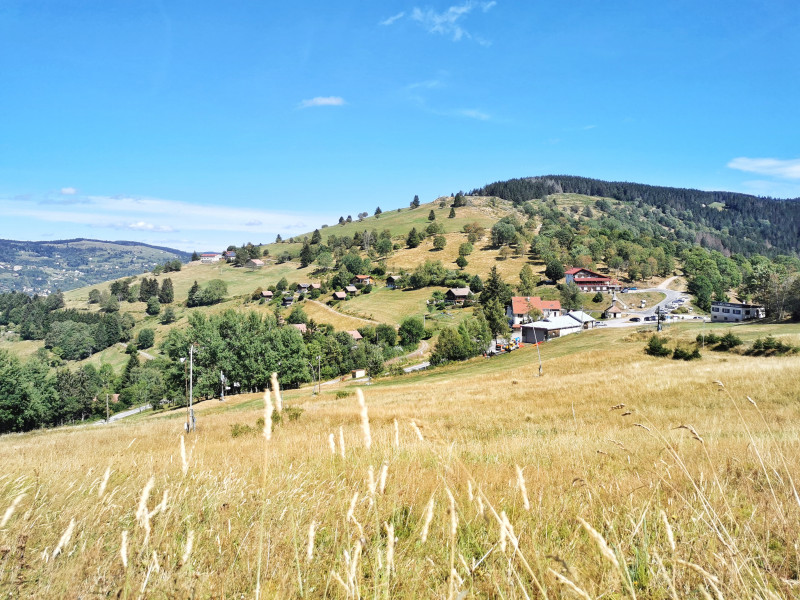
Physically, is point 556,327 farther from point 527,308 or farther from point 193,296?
point 193,296

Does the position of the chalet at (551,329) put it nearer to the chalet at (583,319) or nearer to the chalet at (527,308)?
the chalet at (583,319)

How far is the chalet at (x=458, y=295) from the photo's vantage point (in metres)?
99.2

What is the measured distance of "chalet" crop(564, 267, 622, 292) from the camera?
102 meters

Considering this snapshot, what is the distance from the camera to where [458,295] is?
325ft

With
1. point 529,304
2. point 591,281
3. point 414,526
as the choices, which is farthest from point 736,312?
point 414,526

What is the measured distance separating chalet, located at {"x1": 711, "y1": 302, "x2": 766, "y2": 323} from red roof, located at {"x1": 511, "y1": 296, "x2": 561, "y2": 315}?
2661 cm

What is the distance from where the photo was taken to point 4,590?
A: 2162mm

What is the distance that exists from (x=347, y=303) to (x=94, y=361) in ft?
226

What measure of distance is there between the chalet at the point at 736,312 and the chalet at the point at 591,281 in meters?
26.2

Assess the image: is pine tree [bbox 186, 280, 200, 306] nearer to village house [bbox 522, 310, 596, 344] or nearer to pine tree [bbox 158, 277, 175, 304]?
pine tree [bbox 158, 277, 175, 304]

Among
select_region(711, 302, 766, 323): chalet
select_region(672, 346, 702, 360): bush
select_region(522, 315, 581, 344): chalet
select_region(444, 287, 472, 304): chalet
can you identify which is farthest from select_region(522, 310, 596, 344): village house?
select_region(672, 346, 702, 360): bush

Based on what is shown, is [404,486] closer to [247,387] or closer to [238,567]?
[238,567]

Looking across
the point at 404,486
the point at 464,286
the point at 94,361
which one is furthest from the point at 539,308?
the point at 94,361

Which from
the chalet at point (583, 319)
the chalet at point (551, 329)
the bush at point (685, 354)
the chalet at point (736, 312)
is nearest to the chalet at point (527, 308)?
the chalet at point (583, 319)
